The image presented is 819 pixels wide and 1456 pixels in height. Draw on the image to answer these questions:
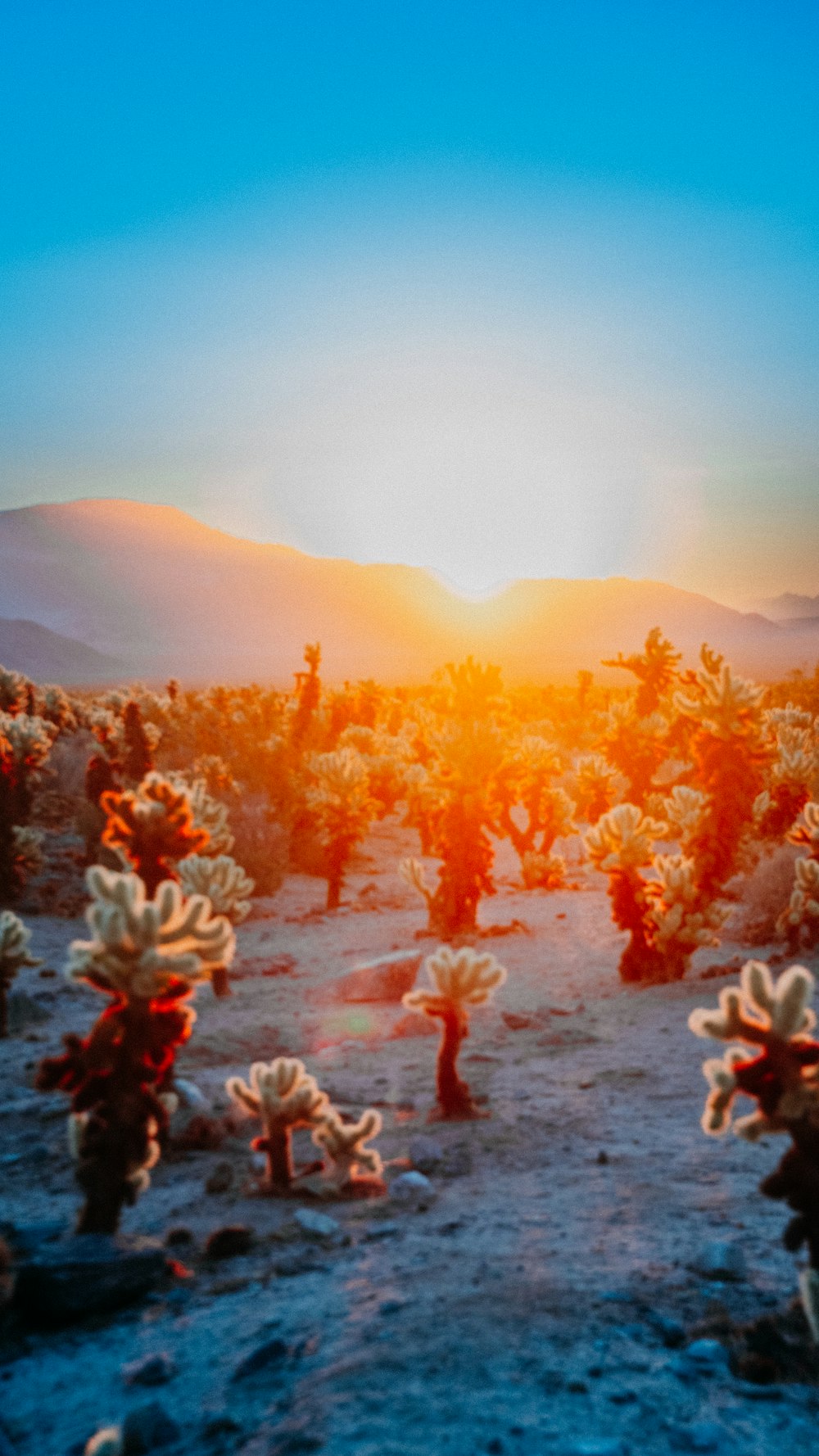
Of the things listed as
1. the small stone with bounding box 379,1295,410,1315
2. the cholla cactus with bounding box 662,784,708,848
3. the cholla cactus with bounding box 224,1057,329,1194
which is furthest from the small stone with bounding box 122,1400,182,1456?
the cholla cactus with bounding box 662,784,708,848

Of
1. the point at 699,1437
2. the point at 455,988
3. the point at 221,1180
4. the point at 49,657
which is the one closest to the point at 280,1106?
the point at 221,1180

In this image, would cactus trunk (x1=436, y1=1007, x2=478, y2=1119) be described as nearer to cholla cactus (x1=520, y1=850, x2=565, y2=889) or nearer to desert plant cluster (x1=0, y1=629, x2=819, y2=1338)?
desert plant cluster (x1=0, y1=629, x2=819, y2=1338)

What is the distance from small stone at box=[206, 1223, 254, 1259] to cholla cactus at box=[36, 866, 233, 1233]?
46 centimetres

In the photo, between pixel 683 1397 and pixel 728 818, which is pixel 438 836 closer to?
pixel 728 818

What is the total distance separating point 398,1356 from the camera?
313 cm

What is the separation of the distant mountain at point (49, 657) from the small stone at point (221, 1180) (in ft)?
299

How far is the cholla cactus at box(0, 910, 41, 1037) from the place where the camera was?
317 inches

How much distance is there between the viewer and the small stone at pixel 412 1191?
4.75m

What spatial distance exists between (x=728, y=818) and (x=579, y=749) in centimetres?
2271

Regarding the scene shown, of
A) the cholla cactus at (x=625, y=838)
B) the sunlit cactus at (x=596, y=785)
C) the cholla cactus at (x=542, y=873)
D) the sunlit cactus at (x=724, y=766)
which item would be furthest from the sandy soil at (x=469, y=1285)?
the sunlit cactus at (x=596, y=785)

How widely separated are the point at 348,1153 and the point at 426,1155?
22.5 inches

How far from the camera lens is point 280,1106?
4867mm

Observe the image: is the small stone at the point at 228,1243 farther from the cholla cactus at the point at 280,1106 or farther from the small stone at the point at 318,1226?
the cholla cactus at the point at 280,1106

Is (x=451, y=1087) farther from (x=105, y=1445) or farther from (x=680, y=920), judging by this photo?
(x=680, y=920)
